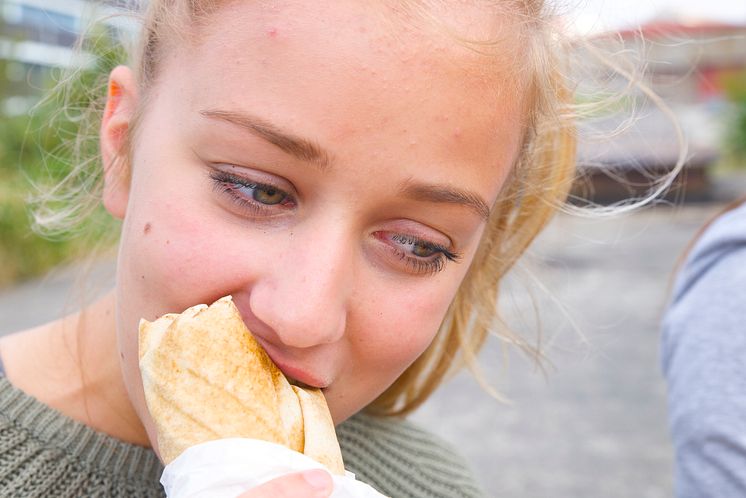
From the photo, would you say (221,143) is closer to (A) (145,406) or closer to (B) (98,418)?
(A) (145,406)

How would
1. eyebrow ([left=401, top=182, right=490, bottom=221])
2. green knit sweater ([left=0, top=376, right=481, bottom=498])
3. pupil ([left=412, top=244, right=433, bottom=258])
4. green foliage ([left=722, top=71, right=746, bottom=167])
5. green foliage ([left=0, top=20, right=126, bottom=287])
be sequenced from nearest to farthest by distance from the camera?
1. eyebrow ([left=401, top=182, right=490, bottom=221])
2. pupil ([left=412, top=244, right=433, bottom=258])
3. green knit sweater ([left=0, top=376, right=481, bottom=498])
4. green foliage ([left=0, top=20, right=126, bottom=287])
5. green foliage ([left=722, top=71, right=746, bottom=167])

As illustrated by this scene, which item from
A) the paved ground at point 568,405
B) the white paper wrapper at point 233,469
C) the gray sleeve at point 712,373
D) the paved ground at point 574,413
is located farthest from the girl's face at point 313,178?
the paved ground at point 574,413

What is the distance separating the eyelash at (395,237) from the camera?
4.83ft

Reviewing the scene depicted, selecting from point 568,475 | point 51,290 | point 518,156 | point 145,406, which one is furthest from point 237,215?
point 51,290

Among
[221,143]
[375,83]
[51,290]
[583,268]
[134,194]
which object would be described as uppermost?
[583,268]

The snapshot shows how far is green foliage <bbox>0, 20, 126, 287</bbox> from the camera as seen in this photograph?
2.38 metres

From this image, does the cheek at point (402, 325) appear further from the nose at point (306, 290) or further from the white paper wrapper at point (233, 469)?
the white paper wrapper at point (233, 469)

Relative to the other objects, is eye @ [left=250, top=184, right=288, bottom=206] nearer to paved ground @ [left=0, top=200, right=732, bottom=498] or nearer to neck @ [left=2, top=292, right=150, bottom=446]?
neck @ [left=2, top=292, right=150, bottom=446]

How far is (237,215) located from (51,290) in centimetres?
Result: 856

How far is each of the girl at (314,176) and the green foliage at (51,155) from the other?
0.63 m

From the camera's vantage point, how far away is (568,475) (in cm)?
535

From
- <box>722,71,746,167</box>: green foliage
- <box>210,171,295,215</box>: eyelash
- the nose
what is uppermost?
<box>722,71,746,167</box>: green foliage

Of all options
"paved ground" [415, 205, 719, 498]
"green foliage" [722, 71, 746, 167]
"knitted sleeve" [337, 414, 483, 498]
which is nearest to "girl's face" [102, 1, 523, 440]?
"knitted sleeve" [337, 414, 483, 498]

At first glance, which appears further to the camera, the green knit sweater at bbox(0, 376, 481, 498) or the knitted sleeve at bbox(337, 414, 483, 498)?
the knitted sleeve at bbox(337, 414, 483, 498)
